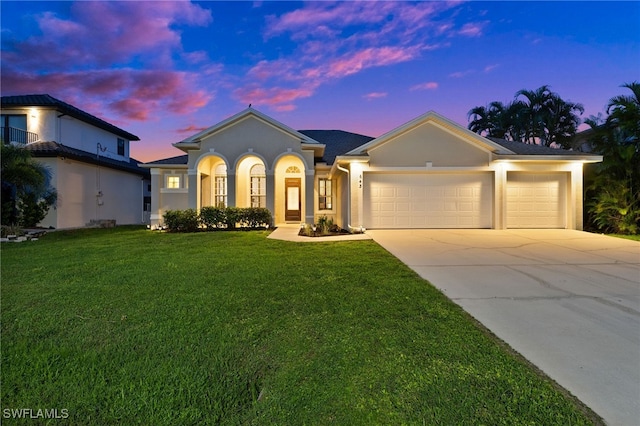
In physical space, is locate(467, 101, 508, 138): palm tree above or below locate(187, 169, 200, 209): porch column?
above

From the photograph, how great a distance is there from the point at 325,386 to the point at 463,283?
11.3ft

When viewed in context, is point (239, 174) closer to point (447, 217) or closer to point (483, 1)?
point (447, 217)

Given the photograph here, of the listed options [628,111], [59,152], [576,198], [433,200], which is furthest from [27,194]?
[628,111]

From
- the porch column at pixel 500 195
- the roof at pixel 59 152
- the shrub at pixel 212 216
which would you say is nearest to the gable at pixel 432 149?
the porch column at pixel 500 195

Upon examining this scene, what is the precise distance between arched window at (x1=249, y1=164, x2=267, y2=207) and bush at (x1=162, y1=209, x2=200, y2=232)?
327 cm

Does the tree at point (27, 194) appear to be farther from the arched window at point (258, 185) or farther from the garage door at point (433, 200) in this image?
the garage door at point (433, 200)

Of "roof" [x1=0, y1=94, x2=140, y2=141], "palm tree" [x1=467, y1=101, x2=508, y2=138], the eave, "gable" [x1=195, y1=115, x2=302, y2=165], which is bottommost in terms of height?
the eave

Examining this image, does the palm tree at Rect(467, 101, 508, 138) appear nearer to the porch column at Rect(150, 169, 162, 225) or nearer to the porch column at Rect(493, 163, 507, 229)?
the porch column at Rect(493, 163, 507, 229)

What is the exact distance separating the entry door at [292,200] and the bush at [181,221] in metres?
4.68

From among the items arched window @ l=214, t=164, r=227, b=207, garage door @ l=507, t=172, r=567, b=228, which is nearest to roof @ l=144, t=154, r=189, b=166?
arched window @ l=214, t=164, r=227, b=207

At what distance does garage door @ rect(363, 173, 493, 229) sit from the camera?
12.1m

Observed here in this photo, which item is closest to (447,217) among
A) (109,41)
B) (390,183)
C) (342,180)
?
(390,183)

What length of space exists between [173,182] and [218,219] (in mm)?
4353

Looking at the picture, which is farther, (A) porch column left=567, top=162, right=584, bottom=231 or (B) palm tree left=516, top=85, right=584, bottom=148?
(B) palm tree left=516, top=85, right=584, bottom=148
